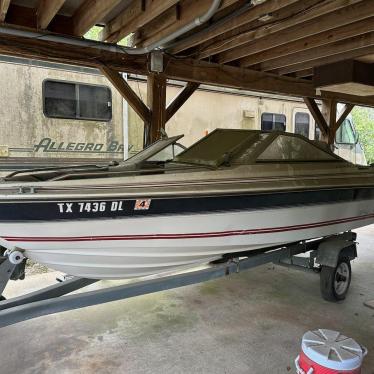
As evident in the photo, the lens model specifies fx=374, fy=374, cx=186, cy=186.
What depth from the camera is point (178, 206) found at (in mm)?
2678

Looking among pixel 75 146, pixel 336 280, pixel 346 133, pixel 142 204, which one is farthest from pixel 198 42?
pixel 346 133

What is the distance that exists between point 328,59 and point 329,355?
4.28 m

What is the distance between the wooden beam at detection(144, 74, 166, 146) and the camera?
4.84m

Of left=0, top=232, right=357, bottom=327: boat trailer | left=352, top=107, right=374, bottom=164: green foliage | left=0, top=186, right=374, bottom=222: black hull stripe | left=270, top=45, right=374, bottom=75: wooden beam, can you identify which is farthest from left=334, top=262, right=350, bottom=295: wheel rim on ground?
left=352, top=107, right=374, bottom=164: green foliage

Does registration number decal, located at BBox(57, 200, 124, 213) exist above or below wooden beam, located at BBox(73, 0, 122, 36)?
below

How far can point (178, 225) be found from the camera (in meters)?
2.71

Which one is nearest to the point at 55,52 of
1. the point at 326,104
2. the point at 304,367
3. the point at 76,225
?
the point at 76,225

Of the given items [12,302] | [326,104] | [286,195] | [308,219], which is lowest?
[12,302]

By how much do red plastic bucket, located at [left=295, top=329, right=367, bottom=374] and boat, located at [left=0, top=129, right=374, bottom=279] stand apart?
105 centimetres

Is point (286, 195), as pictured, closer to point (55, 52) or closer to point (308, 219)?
point (308, 219)

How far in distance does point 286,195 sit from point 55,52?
293 cm

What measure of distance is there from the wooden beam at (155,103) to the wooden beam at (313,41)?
1.44 metres

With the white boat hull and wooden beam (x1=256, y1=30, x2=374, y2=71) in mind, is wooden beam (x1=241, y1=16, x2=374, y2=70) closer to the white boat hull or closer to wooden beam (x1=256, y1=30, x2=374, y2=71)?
wooden beam (x1=256, y1=30, x2=374, y2=71)

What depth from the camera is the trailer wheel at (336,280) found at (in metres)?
3.56
